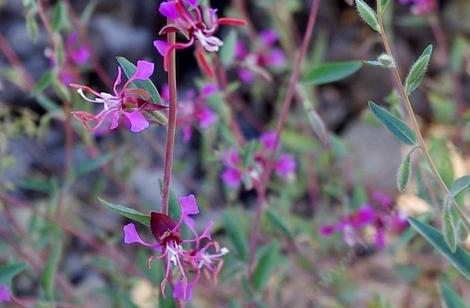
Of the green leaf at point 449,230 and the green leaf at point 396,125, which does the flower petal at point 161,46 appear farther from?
the green leaf at point 449,230

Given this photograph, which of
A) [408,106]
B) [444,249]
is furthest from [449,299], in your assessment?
[408,106]

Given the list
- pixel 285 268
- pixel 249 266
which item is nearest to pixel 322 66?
pixel 249 266

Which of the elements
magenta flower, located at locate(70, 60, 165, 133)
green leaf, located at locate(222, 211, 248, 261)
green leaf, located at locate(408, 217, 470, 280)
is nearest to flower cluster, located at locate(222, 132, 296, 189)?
green leaf, located at locate(222, 211, 248, 261)

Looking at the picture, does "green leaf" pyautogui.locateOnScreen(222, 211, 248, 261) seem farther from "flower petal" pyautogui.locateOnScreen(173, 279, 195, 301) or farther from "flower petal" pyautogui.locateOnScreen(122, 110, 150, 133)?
"flower petal" pyautogui.locateOnScreen(122, 110, 150, 133)

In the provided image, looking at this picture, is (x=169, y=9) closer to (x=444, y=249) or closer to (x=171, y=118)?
Answer: (x=171, y=118)

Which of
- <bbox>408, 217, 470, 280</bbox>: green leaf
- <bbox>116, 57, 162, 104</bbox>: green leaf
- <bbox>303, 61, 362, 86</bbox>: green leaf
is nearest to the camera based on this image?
<bbox>116, 57, 162, 104</bbox>: green leaf

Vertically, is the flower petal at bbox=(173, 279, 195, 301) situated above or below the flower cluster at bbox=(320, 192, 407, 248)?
above

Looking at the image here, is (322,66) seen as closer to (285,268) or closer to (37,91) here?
(37,91)
